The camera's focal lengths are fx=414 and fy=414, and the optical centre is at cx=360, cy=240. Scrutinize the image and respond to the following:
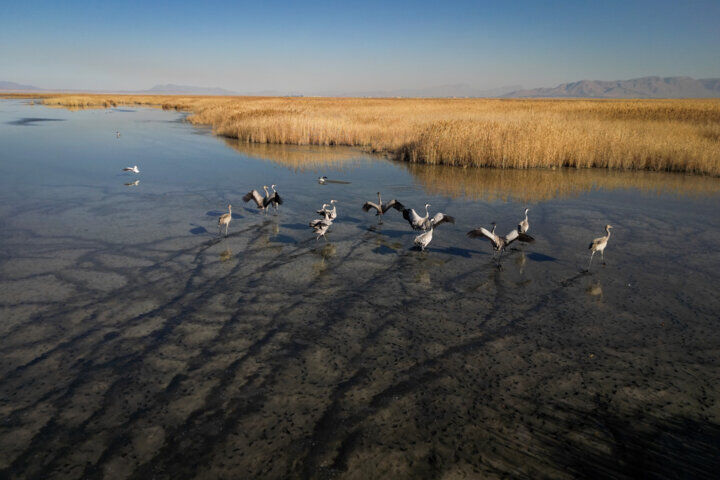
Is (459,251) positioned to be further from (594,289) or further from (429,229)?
(594,289)

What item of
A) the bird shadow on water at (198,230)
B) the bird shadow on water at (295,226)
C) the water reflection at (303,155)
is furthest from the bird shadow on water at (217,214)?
the water reflection at (303,155)

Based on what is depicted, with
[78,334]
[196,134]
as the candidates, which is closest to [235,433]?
[78,334]

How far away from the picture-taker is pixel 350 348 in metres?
4.88

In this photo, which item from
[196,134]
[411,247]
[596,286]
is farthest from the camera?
[196,134]

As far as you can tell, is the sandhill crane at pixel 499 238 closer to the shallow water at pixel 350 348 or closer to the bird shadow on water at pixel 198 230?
the shallow water at pixel 350 348

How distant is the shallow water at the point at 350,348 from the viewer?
11.3 ft

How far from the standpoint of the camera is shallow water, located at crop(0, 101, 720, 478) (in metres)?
3.45

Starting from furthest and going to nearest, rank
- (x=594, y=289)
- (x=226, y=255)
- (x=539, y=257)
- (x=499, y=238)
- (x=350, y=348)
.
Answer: (x=539, y=257), (x=226, y=255), (x=499, y=238), (x=594, y=289), (x=350, y=348)

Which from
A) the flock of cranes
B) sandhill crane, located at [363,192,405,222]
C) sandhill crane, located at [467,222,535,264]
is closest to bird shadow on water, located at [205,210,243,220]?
the flock of cranes

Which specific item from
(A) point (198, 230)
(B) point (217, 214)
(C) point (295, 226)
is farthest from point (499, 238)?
(B) point (217, 214)

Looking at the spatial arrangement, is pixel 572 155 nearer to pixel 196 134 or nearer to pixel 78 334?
pixel 78 334

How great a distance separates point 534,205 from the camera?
1165cm

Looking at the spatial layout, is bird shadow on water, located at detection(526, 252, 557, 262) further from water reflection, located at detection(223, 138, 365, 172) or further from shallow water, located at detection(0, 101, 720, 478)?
water reflection, located at detection(223, 138, 365, 172)

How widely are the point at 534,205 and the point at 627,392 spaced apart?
8.18m
